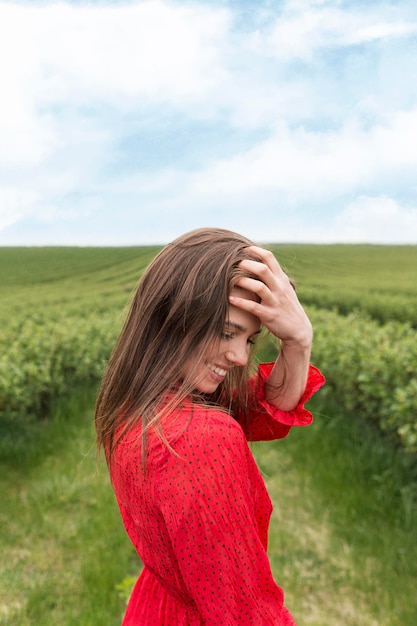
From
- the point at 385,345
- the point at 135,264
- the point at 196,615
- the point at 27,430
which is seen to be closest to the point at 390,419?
the point at 385,345

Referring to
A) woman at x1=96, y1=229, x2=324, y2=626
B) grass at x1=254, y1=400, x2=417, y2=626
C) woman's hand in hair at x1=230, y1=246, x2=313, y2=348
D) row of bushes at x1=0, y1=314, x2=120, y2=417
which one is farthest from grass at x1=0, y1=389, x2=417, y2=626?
woman's hand in hair at x1=230, y1=246, x2=313, y2=348

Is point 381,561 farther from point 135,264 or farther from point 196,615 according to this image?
point 135,264

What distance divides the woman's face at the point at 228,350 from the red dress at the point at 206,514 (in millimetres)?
125

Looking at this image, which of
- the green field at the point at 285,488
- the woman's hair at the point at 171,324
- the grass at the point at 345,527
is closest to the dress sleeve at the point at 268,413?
the woman's hair at the point at 171,324

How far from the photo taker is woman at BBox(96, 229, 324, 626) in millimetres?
1055

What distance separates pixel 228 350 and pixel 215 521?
14.0 inches

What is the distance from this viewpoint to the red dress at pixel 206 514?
1044mm

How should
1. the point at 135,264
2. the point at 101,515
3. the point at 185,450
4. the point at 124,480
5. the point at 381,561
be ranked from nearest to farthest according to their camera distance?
1. the point at 185,450
2. the point at 124,480
3. the point at 381,561
4. the point at 101,515
5. the point at 135,264

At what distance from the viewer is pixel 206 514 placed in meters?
1.04

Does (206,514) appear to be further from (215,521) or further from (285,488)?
(285,488)

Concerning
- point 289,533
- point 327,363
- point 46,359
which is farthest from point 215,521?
point 46,359

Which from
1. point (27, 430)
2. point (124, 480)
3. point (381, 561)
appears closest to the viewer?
point (124, 480)

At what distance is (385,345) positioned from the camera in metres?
4.93

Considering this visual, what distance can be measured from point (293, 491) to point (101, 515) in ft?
4.74
